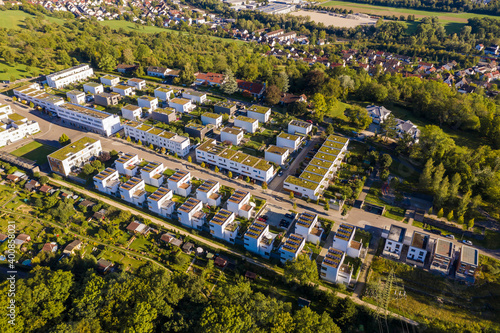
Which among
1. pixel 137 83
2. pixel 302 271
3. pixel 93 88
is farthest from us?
pixel 137 83

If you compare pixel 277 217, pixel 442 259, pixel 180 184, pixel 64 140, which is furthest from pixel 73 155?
pixel 442 259

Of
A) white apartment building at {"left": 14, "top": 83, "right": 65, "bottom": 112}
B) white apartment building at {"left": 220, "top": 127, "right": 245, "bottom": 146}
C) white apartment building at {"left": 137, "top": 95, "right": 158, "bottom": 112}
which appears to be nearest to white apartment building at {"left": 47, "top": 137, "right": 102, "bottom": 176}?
white apartment building at {"left": 137, "top": 95, "right": 158, "bottom": 112}

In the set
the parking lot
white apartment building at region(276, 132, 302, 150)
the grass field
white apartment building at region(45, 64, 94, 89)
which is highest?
the grass field

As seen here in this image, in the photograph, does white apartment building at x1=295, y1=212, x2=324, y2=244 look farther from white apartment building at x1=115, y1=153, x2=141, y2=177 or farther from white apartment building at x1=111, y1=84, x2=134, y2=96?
white apartment building at x1=111, y1=84, x2=134, y2=96

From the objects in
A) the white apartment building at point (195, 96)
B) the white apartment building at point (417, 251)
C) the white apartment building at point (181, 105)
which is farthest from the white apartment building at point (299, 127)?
the white apartment building at point (417, 251)

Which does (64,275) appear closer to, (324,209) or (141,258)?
(141,258)

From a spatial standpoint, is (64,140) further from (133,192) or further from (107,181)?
(133,192)

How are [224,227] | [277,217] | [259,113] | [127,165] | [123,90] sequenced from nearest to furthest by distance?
[224,227]
[277,217]
[127,165]
[259,113]
[123,90]
